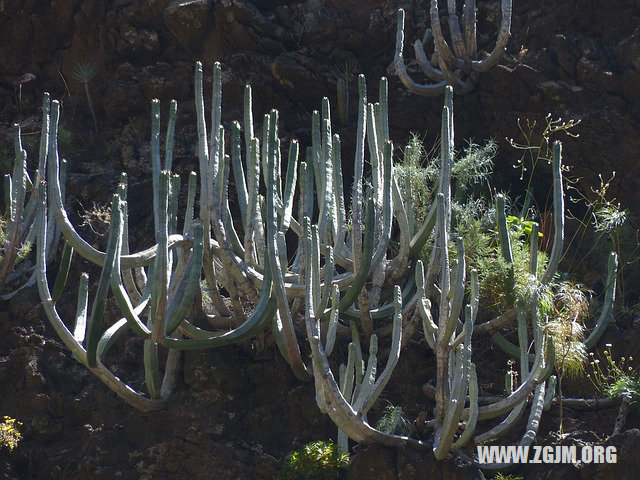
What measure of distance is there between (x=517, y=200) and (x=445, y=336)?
9.82ft

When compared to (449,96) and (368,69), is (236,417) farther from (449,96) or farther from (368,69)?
(368,69)

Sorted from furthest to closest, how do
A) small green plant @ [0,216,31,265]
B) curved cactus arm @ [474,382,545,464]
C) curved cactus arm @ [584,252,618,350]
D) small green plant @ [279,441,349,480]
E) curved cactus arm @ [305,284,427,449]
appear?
small green plant @ [0,216,31,265], curved cactus arm @ [584,252,618,350], small green plant @ [279,441,349,480], curved cactus arm @ [474,382,545,464], curved cactus arm @ [305,284,427,449]

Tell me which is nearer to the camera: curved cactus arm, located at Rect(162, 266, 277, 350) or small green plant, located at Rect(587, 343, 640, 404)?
curved cactus arm, located at Rect(162, 266, 277, 350)

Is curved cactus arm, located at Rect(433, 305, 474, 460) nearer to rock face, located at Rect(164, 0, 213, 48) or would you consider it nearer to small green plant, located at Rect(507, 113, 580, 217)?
small green plant, located at Rect(507, 113, 580, 217)

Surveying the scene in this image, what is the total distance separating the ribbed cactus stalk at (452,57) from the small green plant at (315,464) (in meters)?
3.86

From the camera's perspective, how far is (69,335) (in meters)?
6.55

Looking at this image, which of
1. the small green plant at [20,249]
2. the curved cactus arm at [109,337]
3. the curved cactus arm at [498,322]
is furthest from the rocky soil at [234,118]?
the curved cactus arm at [109,337]

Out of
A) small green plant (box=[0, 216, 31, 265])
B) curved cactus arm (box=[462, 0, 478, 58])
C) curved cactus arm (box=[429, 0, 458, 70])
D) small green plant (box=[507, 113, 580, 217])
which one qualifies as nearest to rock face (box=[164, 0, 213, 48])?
curved cactus arm (box=[429, 0, 458, 70])

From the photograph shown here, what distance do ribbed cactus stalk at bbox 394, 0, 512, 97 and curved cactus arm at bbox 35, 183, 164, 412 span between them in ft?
11.9

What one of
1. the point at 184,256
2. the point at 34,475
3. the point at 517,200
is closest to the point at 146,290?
the point at 184,256

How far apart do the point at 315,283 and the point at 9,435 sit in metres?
2.44

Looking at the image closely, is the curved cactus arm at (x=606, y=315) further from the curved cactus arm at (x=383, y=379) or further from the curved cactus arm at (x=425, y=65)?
the curved cactus arm at (x=425, y=65)

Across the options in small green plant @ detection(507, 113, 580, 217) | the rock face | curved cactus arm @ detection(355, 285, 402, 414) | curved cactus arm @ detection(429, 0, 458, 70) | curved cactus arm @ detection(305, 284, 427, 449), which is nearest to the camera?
curved cactus arm @ detection(305, 284, 427, 449)

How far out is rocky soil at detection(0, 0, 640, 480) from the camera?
23.3 ft
